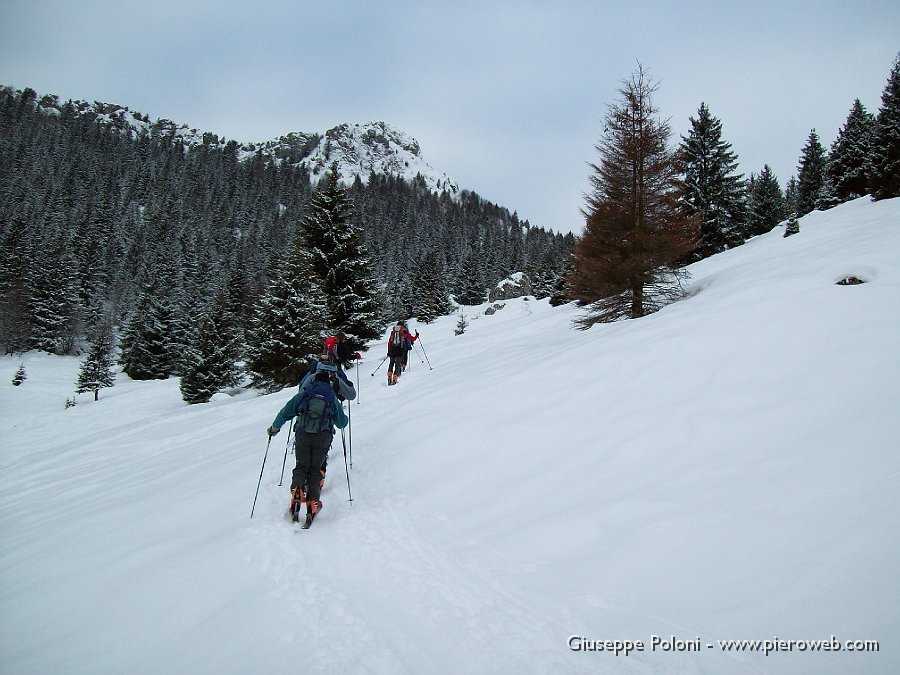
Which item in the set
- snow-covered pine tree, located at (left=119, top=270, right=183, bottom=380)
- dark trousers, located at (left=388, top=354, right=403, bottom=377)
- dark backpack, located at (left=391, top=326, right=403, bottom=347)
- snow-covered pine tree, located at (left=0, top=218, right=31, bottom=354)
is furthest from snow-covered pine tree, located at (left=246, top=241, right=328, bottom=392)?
snow-covered pine tree, located at (left=0, top=218, right=31, bottom=354)

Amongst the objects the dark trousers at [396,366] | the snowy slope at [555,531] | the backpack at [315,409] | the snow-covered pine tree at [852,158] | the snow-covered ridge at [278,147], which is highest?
the snow-covered ridge at [278,147]

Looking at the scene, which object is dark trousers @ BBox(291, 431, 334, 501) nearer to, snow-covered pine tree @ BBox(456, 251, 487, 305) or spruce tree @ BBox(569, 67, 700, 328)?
spruce tree @ BBox(569, 67, 700, 328)

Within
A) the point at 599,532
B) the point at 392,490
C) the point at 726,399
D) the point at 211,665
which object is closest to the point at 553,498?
the point at 599,532

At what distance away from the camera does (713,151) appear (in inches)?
950

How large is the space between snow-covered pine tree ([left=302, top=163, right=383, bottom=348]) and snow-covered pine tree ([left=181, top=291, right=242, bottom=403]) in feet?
26.5

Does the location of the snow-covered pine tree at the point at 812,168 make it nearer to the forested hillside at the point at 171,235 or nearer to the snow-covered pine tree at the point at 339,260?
the forested hillside at the point at 171,235

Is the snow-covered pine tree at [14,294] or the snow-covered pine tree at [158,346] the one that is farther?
the snow-covered pine tree at [14,294]

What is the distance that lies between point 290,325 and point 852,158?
125ft

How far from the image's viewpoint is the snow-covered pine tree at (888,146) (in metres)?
19.3

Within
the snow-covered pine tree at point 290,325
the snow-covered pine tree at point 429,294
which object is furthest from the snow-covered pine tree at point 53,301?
the snow-covered pine tree at point 290,325

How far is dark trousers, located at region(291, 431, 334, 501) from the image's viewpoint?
207 inches

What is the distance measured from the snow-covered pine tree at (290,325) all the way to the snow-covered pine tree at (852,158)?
34.5 metres

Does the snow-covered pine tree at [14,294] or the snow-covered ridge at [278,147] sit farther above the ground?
the snow-covered ridge at [278,147]

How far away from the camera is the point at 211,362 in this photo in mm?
21719
